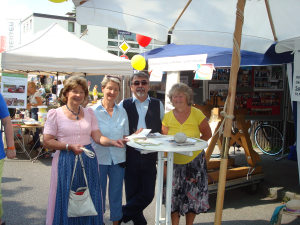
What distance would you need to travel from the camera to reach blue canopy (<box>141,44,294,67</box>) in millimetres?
4387

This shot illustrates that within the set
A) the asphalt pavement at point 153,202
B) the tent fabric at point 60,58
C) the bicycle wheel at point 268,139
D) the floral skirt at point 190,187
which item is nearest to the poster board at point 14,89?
the tent fabric at point 60,58

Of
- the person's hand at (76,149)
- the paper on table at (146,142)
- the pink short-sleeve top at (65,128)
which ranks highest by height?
the pink short-sleeve top at (65,128)

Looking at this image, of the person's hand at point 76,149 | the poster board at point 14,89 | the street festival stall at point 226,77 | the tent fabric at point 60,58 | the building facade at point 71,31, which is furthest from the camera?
the building facade at point 71,31

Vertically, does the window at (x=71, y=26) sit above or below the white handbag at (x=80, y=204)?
above

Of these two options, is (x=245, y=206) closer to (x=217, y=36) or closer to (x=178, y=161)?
(x=178, y=161)

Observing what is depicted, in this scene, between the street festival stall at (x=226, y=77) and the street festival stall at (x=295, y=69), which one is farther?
the street festival stall at (x=226, y=77)

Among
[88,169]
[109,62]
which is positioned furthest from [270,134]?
[88,169]

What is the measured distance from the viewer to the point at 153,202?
4.62 metres

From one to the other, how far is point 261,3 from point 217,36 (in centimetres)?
55

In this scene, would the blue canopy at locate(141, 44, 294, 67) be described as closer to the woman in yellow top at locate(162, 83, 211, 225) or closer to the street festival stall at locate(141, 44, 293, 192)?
the street festival stall at locate(141, 44, 293, 192)

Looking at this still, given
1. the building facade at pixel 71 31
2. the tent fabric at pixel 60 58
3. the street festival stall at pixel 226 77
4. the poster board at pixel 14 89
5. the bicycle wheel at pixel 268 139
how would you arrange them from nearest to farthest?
the street festival stall at pixel 226 77 < the tent fabric at pixel 60 58 < the poster board at pixel 14 89 < the bicycle wheel at pixel 268 139 < the building facade at pixel 71 31

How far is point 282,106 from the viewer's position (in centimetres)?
802

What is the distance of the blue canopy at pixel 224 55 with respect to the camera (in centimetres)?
439

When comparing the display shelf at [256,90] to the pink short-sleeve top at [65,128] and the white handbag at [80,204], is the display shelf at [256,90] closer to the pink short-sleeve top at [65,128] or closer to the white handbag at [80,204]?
the pink short-sleeve top at [65,128]
